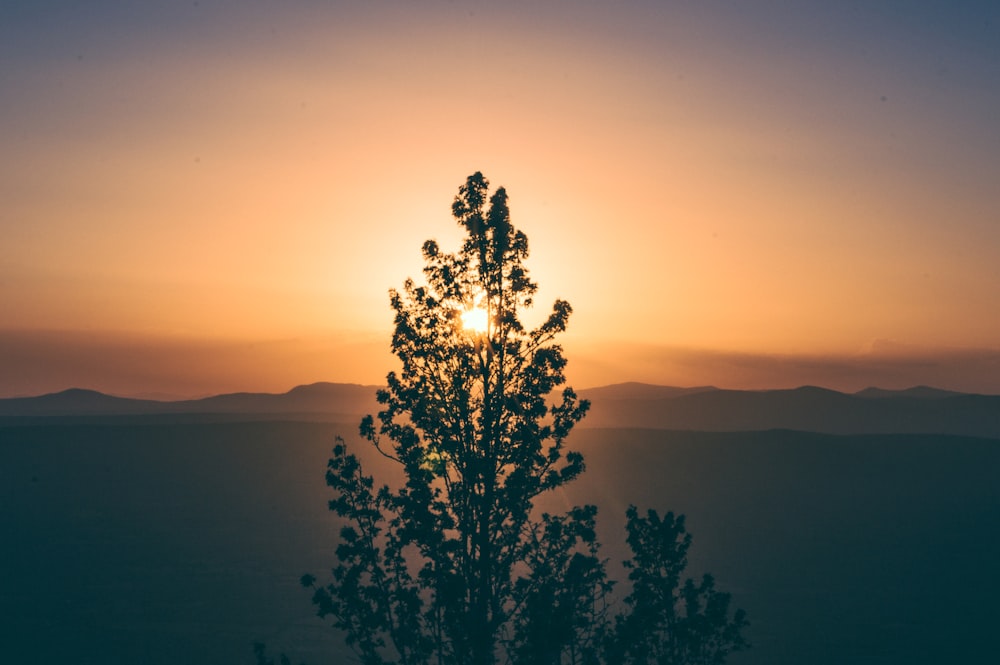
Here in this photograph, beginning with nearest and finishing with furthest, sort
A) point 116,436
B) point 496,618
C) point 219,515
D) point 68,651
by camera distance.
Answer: point 496,618, point 68,651, point 219,515, point 116,436

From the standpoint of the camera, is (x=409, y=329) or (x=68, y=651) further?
(x=68, y=651)

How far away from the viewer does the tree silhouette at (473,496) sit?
15.4 m

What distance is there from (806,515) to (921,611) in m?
57.2

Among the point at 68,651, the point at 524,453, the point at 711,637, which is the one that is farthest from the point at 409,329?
the point at 68,651

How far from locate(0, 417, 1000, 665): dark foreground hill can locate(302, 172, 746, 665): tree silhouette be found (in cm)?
5738

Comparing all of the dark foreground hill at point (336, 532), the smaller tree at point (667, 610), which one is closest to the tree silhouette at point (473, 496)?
the smaller tree at point (667, 610)

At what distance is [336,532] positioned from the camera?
433ft

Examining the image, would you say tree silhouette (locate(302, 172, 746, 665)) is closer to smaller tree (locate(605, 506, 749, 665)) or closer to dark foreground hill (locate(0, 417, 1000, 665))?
smaller tree (locate(605, 506, 749, 665))

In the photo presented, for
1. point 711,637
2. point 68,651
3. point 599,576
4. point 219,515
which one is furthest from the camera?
point 219,515

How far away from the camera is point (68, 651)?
72188mm

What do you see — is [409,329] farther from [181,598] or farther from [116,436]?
[116,436]

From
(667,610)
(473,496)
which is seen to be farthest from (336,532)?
(473,496)

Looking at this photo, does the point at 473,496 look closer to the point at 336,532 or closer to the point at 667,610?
the point at 667,610

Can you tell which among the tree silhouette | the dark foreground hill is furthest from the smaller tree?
the dark foreground hill
